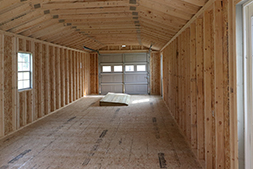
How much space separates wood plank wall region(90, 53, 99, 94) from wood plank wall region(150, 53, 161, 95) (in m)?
4.07

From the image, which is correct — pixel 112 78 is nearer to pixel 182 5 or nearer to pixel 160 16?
pixel 160 16

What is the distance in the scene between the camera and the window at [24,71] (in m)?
6.71

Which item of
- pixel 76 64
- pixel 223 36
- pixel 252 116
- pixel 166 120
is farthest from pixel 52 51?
pixel 252 116

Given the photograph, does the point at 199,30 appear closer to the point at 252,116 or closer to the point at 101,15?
the point at 252,116

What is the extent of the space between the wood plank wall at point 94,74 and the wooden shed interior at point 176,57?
487cm

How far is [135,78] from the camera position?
593 inches

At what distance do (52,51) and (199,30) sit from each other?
664cm

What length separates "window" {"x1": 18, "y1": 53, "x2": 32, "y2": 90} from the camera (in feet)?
22.0

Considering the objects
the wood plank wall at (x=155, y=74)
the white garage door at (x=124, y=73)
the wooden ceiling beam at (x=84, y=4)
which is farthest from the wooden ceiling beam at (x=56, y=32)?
the wood plank wall at (x=155, y=74)

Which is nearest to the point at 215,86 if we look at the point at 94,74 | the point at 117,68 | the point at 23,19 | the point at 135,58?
the point at 23,19

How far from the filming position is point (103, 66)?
15.3 m

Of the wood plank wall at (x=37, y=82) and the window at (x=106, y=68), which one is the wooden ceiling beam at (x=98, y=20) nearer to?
the wood plank wall at (x=37, y=82)

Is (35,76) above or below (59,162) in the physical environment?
above

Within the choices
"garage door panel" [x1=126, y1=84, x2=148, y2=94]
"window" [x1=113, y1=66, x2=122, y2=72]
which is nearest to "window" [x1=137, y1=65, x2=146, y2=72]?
"garage door panel" [x1=126, y1=84, x2=148, y2=94]
